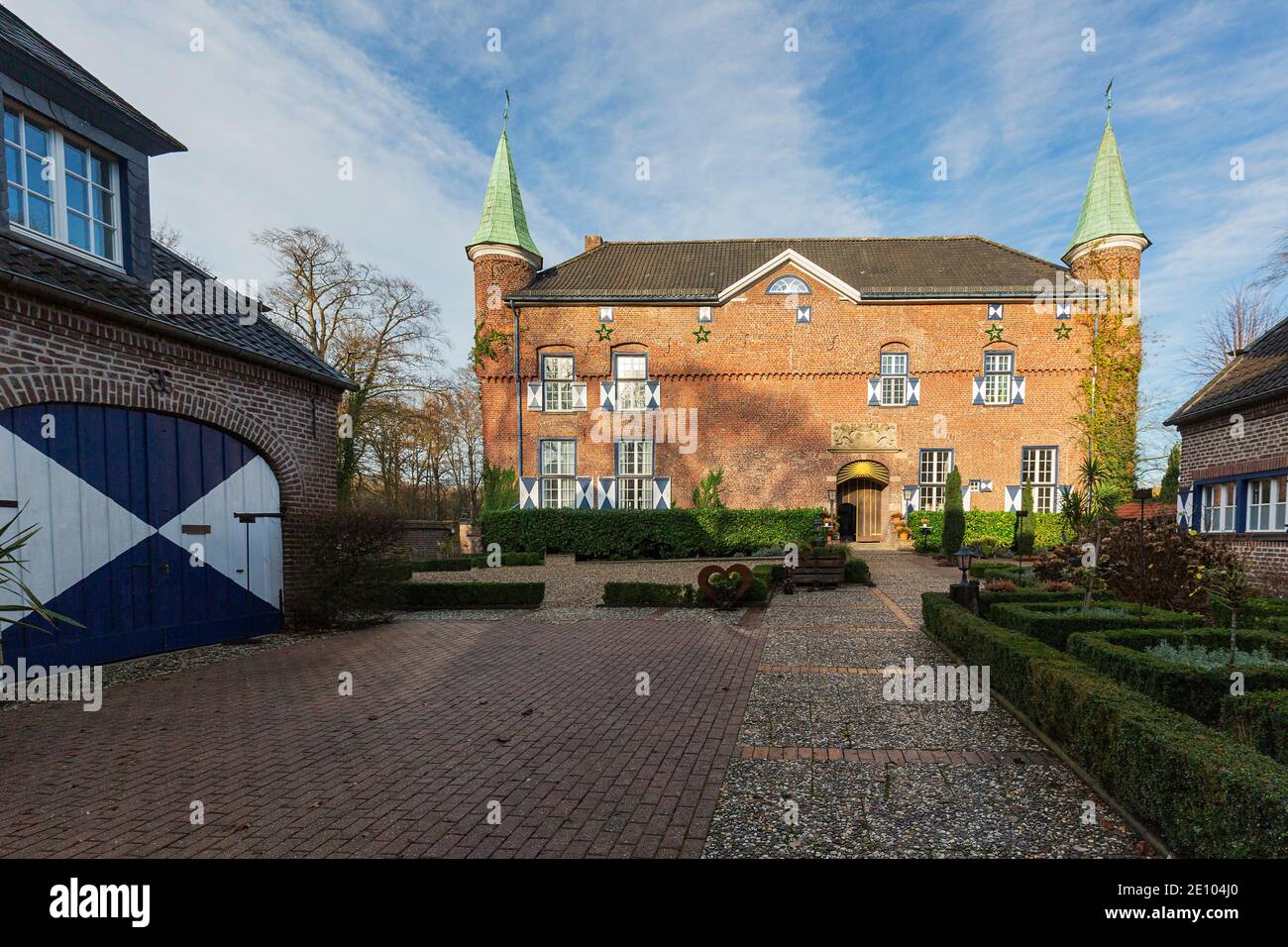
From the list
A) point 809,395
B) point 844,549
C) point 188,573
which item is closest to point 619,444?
point 809,395

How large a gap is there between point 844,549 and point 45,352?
1385 centimetres

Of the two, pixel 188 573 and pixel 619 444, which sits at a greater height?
pixel 619 444

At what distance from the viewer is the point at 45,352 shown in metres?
6.01

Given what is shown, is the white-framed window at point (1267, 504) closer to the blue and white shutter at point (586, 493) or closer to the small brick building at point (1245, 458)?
the small brick building at point (1245, 458)

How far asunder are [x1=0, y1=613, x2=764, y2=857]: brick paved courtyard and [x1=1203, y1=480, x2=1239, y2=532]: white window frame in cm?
1168

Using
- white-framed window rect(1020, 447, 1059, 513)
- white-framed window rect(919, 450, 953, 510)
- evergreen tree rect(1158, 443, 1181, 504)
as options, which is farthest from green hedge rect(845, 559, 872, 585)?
evergreen tree rect(1158, 443, 1181, 504)

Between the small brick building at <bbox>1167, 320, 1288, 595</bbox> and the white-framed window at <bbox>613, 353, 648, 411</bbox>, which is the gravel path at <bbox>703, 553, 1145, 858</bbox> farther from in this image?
the white-framed window at <bbox>613, 353, 648, 411</bbox>

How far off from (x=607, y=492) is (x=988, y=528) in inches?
505

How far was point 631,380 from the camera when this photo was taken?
21781 millimetres

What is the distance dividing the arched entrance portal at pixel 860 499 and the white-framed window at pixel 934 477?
1275mm

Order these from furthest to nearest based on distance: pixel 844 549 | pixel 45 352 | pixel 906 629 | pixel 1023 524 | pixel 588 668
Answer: pixel 1023 524 → pixel 844 549 → pixel 906 629 → pixel 588 668 → pixel 45 352

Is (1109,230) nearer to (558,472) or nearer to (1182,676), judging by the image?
(558,472)

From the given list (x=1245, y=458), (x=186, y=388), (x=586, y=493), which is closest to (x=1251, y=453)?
(x=1245, y=458)
